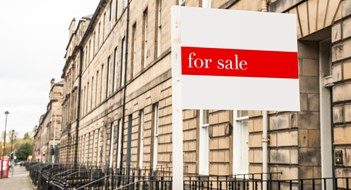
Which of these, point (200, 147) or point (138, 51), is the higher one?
point (138, 51)

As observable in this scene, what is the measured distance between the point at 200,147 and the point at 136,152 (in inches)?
271

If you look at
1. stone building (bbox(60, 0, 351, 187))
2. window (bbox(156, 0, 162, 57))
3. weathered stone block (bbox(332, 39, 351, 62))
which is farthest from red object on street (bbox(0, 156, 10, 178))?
weathered stone block (bbox(332, 39, 351, 62))

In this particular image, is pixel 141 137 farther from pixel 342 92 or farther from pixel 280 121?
pixel 342 92

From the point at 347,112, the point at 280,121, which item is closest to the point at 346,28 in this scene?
the point at 347,112

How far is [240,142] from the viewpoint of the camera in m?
9.20

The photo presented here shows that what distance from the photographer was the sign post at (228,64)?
3.40 metres

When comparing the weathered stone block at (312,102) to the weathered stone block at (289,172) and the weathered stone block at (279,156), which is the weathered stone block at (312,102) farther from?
the weathered stone block at (289,172)

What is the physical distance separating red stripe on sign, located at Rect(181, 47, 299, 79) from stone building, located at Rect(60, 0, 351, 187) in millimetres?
2460

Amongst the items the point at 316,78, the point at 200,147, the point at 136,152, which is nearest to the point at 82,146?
the point at 136,152

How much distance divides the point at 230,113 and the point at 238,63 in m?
6.01

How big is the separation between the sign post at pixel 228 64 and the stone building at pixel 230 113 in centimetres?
245

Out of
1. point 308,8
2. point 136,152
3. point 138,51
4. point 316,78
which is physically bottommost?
point 136,152

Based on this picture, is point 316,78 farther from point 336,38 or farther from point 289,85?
point 289,85

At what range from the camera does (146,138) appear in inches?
637
